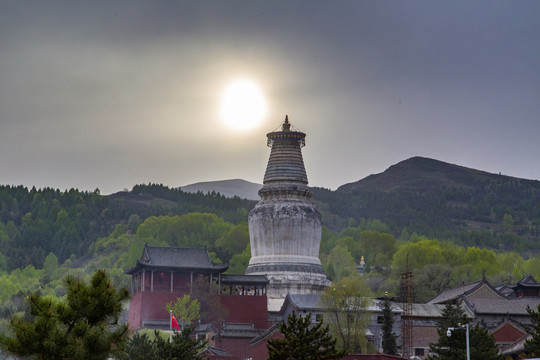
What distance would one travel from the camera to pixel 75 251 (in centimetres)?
19200

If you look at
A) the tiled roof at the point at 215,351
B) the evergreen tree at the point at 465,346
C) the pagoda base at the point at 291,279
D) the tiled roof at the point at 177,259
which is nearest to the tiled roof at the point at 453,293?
the pagoda base at the point at 291,279

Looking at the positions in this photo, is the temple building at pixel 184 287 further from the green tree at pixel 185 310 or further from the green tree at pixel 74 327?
the green tree at pixel 74 327

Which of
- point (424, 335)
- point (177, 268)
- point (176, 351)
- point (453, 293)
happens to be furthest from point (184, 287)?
point (176, 351)

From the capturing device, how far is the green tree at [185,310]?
263 feet

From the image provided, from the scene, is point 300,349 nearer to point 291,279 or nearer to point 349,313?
point 349,313

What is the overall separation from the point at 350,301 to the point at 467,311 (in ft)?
43.0

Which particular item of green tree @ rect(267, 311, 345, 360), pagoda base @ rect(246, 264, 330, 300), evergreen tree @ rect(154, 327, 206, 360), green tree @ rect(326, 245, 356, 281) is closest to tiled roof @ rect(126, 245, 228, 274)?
pagoda base @ rect(246, 264, 330, 300)

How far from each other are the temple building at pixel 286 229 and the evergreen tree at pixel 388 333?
18.5 m

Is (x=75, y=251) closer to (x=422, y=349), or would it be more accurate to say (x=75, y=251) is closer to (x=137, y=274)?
(x=137, y=274)

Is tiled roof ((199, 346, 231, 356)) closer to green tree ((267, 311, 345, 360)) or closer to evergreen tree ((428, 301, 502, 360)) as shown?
evergreen tree ((428, 301, 502, 360))

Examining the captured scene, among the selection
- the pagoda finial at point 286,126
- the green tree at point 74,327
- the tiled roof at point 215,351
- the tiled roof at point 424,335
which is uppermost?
the pagoda finial at point 286,126

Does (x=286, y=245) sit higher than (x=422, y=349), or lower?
higher

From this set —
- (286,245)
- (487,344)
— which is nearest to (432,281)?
(286,245)

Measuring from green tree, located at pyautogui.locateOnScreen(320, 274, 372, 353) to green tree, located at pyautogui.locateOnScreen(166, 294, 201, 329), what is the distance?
9.13 meters
